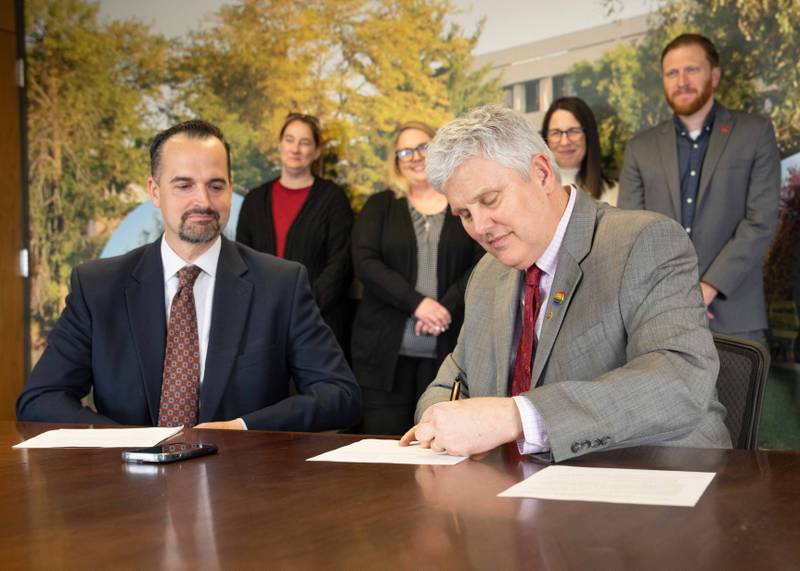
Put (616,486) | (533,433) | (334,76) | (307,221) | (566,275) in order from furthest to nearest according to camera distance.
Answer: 1. (334,76)
2. (307,221)
3. (566,275)
4. (533,433)
5. (616,486)

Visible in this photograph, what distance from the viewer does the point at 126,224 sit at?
23.5ft

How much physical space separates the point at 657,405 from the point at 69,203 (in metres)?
6.10

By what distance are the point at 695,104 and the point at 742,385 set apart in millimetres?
2743

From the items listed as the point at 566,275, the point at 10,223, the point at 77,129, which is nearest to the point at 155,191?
the point at 566,275

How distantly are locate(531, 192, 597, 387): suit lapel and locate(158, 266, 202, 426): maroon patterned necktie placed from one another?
3.43ft

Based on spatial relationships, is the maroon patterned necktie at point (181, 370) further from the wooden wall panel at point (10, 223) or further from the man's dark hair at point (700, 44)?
the wooden wall panel at point (10, 223)

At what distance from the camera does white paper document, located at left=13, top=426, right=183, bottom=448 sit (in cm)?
224

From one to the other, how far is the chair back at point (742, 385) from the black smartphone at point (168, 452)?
1.17m

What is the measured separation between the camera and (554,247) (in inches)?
96.8

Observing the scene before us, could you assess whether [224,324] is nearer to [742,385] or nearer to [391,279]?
[742,385]

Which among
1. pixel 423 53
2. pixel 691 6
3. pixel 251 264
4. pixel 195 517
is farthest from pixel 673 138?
pixel 195 517

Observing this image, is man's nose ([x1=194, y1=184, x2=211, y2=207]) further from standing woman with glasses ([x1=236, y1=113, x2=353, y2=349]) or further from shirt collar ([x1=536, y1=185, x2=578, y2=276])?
standing woman with glasses ([x1=236, y1=113, x2=353, y2=349])

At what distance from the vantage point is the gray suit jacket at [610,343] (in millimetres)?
1952

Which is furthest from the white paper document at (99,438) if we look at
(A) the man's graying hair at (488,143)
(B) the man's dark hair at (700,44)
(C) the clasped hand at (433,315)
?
(B) the man's dark hair at (700,44)
